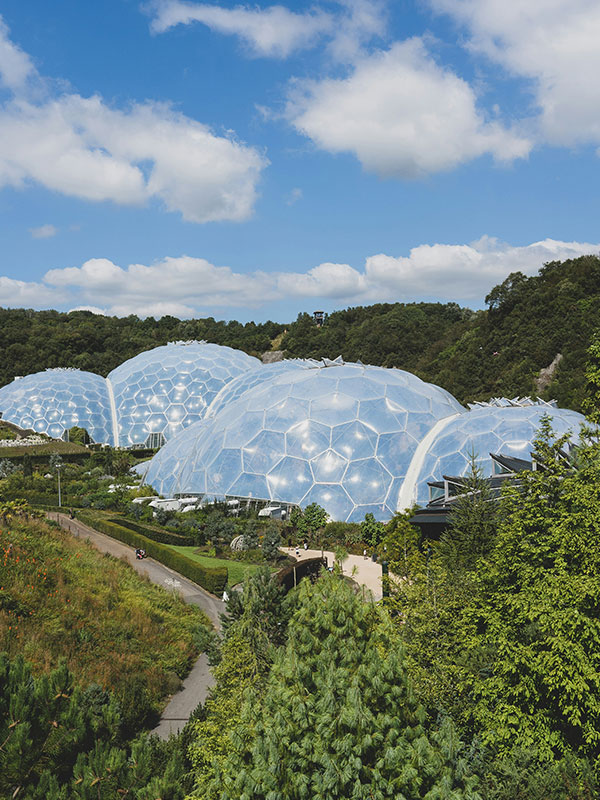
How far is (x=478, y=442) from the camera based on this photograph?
28547mm

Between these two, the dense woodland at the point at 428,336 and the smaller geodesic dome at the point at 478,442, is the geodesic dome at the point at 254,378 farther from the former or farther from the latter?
the dense woodland at the point at 428,336

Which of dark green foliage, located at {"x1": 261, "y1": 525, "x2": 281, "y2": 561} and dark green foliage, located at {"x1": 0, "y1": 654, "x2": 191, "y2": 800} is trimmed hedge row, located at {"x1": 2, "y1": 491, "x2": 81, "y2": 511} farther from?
dark green foliage, located at {"x1": 0, "y1": 654, "x2": 191, "y2": 800}

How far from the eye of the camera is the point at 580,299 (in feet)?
186

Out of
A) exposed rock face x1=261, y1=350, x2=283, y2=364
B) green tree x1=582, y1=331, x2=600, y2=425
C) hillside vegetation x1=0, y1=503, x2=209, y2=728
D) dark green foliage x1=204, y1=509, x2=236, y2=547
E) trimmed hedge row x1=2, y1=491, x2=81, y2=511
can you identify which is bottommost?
trimmed hedge row x1=2, y1=491, x2=81, y2=511

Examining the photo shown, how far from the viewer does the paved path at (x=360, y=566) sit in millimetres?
22453

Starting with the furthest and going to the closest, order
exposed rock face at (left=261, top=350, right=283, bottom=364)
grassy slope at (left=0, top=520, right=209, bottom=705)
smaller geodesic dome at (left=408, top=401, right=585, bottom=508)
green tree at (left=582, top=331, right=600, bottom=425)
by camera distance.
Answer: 1. exposed rock face at (left=261, top=350, right=283, bottom=364)
2. smaller geodesic dome at (left=408, top=401, right=585, bottom=508)
3. grassy slope at (left=0, top=520, right=209, bottom=705)
4. green tree at (left=582, top=331, right=600, bottom=425)

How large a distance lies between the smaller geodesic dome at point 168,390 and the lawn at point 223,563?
29643 millimetres

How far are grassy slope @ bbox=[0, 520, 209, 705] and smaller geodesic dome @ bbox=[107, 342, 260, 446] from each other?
3728 cm

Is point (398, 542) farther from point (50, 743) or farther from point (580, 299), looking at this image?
point (580, 299)

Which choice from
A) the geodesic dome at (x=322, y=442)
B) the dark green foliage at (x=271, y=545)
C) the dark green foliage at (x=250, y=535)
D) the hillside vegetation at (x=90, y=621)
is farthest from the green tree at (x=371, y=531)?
the hillside vegetation at (x=90, y=621)

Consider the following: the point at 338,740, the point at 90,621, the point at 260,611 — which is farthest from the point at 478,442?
the point at 338,740

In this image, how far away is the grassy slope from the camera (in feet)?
44.7

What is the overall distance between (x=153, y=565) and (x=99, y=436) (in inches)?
1395

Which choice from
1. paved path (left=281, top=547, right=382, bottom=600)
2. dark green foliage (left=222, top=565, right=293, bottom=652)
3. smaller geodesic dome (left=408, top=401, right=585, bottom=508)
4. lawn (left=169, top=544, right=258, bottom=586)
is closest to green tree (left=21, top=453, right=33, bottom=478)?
lawn (left=169, top=544, right=258, bottom=586)
